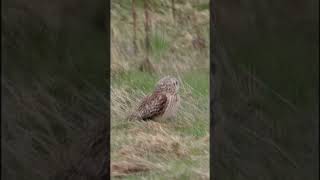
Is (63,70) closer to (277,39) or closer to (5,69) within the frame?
(5,69)

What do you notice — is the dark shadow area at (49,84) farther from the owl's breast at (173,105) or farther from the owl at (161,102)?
the owl's breast at (173,105)

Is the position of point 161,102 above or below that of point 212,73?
below

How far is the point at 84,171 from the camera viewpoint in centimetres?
549

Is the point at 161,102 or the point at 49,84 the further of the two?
the point at 49,84

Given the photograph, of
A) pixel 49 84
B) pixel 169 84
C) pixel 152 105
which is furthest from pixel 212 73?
pixel 49 84

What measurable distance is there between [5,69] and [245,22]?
1.23m

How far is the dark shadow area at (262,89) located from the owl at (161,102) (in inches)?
7.4

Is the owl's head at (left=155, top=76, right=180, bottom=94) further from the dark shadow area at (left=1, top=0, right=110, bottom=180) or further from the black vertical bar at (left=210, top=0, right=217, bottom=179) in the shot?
the dark shadow area at (left=1, top=0, right=110, bottom=180)

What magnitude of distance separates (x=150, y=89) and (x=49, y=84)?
54cm

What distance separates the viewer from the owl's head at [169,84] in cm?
530

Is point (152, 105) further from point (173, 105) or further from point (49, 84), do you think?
point (49, 84)

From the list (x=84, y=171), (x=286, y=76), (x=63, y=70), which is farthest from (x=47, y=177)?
(x=286, y=76)

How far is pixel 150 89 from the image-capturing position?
5355 mm

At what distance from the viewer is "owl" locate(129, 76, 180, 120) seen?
531 cm
